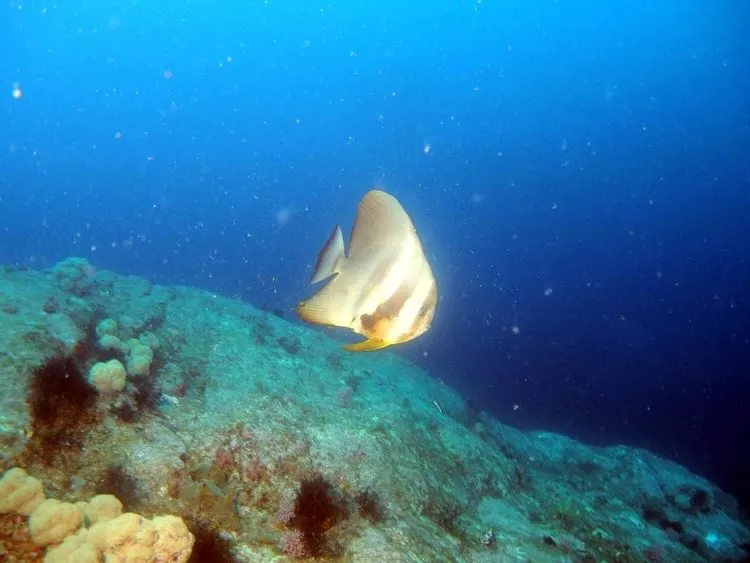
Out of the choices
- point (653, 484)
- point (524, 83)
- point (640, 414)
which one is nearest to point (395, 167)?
point (524, 83)

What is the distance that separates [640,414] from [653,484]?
17692 mm

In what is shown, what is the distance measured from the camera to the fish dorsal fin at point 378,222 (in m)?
1.95

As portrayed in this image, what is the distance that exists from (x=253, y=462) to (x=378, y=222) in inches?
143

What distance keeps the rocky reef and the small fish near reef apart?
2.21 metres

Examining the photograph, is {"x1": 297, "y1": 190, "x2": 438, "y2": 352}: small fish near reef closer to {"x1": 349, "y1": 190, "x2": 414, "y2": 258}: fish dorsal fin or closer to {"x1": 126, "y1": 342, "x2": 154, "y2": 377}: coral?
{"x1": 349, "y1": 190, "x2": 414, "y2": 258}: fish dorsal fin

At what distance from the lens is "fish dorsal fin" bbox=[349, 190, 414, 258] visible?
1945mm

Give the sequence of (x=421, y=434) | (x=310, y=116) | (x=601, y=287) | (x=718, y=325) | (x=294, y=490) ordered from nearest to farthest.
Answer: (x=294, y=490) < (x=421, y=434) < (x=718, y=325) < (x=601, y=287) < (x=310, y=116)

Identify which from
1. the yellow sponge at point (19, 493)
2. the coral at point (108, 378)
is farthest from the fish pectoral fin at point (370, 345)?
the coral at point (108, 378)

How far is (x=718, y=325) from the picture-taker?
49812 mm

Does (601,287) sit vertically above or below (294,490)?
above

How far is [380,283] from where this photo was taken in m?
1.91

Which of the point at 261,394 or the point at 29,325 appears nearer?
the point at 29,325

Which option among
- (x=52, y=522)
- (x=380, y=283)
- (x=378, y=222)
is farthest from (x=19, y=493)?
(x=378, y=222)

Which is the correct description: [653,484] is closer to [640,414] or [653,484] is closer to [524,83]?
[640,414]
